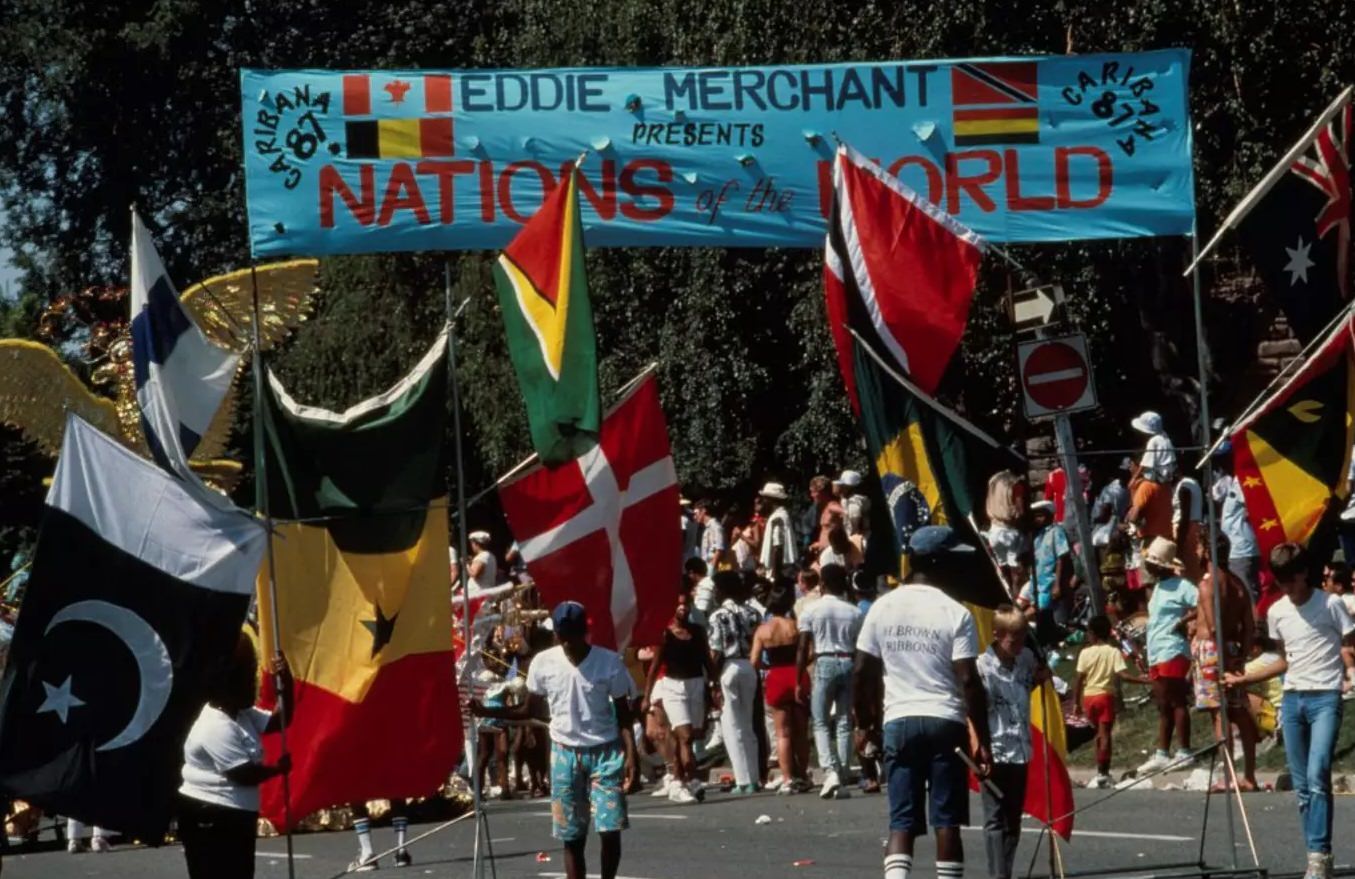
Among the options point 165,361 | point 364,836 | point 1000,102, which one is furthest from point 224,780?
point 1000,102

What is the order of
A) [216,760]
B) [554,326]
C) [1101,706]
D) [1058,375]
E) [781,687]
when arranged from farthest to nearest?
[781,687] → [1101,706] → [1058,375] → [554,326] → [216,760]

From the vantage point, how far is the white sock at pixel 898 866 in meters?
11.1

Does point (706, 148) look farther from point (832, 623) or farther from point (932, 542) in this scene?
point (832, 623)

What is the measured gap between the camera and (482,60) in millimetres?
33750

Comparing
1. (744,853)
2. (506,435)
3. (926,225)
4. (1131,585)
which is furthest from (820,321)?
(926,225)

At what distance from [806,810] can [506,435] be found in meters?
14.8

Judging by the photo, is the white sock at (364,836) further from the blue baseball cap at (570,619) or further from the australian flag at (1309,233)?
the australian flag at (1309,233)

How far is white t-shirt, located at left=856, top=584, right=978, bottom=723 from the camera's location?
36.6ft

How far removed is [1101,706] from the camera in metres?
18.4

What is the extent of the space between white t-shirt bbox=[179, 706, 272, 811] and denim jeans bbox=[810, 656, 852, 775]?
8.83 m

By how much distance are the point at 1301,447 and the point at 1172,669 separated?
20.1 feet

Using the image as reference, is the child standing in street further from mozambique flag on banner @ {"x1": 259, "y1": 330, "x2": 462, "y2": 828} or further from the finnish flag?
the finnish flag

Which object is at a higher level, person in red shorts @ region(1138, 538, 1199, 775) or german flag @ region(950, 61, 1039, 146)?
german flag @ region(950, 61, 1039, 146)

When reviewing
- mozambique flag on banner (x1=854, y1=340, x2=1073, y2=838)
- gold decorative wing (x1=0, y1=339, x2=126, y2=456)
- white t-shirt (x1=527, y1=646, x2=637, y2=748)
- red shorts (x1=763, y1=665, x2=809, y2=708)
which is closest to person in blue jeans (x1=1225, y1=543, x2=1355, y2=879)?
mozambique flag on banner (x1=854, y1=340, x2=1073, y2=838)
